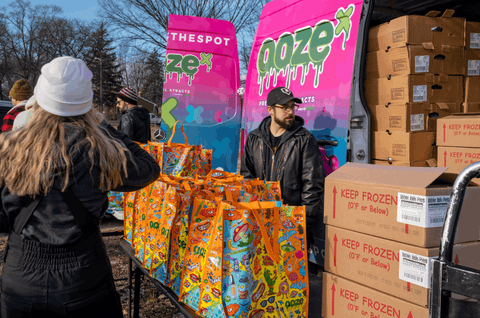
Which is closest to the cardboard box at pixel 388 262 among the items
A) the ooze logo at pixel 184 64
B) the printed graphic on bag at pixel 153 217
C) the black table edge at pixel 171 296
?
the black table edge at pixel 171 296

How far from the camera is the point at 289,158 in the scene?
296cm

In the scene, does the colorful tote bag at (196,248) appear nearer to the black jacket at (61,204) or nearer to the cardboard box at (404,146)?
the black jacket at (61,204)

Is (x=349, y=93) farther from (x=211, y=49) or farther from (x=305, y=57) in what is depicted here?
(x=211, y=49)

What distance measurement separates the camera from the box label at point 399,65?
110 inches

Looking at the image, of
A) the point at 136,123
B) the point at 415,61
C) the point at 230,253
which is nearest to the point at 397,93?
the point at 415,61

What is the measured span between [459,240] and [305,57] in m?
2.24

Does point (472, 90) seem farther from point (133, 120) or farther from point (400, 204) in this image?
point (133, 120)

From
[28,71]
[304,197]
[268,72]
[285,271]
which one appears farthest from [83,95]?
[28,71]

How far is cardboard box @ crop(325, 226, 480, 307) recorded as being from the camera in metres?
1.26

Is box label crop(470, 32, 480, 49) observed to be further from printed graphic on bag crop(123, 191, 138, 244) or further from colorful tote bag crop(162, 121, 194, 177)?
printed graphic on bag crop(123, 191, 138, 244)

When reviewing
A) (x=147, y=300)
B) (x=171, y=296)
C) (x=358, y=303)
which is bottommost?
(x=147, y=300)

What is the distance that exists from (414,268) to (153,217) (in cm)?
136

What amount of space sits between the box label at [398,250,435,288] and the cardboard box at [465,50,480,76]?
238cm

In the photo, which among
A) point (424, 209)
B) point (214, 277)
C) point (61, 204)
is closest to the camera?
point (424, 209)
